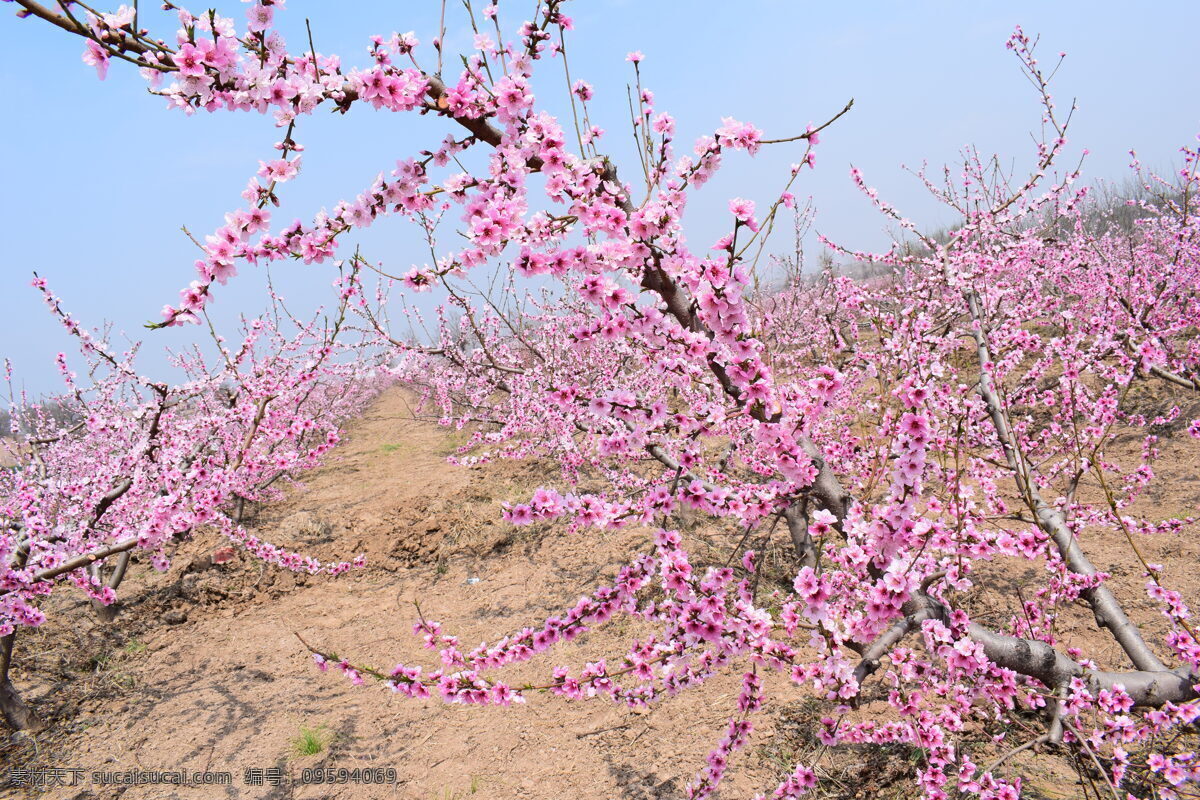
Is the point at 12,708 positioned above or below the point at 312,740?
above

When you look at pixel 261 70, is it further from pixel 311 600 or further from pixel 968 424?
pixel 311 600

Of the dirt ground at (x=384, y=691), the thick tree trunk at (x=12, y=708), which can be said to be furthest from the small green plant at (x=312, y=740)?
the thick tree trunk at (x=12, y=708)

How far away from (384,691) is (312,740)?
30.1 inches

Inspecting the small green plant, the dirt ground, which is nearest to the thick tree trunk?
the dirt ground

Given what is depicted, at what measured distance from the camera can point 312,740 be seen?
13.0ft

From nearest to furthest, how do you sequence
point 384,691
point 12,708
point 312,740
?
point 312,740 → point 12,708 → point 384,691

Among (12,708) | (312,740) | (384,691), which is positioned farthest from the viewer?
(384,691)

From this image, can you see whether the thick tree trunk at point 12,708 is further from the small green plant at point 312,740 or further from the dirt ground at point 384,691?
the small green plant at point 312,740

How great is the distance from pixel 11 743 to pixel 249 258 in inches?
196

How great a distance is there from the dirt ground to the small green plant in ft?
0.05

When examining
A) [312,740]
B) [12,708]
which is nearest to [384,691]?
[312,740]

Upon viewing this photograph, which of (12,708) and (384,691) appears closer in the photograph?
(12,708)

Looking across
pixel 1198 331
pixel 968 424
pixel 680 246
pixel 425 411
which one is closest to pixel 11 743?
pixel 680 246

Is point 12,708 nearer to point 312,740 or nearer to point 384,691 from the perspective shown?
point 312,740
